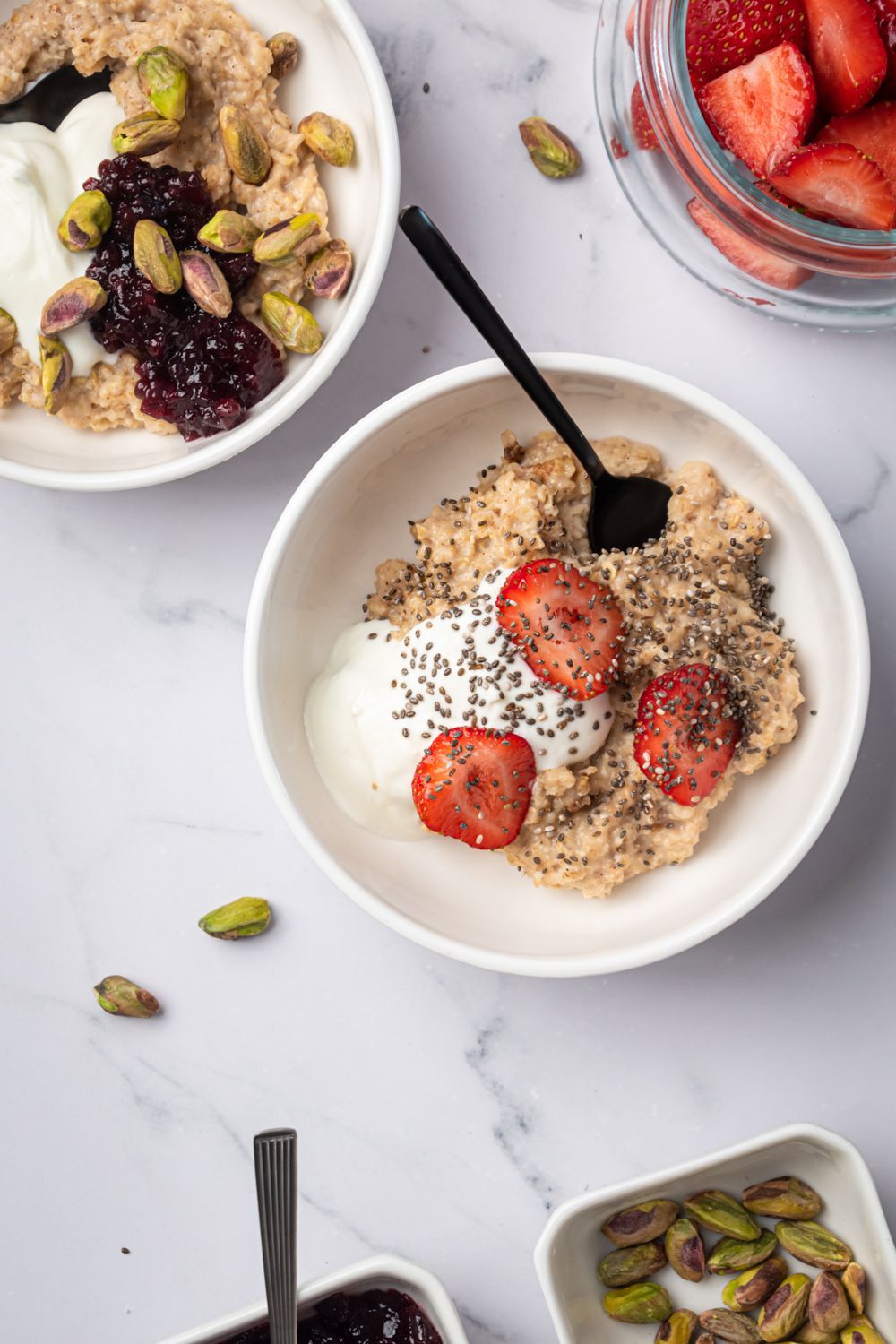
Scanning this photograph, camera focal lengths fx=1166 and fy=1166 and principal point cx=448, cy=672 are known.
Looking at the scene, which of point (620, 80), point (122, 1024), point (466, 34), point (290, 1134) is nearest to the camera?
point (290, 1134)

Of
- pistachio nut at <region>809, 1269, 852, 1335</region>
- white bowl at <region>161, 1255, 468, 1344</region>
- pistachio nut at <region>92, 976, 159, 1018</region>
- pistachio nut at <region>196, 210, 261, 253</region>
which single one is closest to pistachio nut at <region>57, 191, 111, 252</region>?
pistachio nut at <region>196, 210, 261, 253</region>

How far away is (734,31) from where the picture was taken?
1515 millimetres

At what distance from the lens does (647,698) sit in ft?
5.22

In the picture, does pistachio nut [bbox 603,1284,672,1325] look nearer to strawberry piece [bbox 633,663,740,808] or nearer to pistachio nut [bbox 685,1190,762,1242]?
pistachio nut [bbox 685,1190,762,1242]

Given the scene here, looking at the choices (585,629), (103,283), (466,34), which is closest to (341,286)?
(103,283)

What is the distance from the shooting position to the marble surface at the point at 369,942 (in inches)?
70.2

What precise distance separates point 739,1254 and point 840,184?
1.51 m

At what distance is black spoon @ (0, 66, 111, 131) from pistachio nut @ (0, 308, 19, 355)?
0.30 meters

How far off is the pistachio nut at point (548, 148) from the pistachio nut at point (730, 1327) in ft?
5.68

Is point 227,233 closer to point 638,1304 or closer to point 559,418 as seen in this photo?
point 559,418

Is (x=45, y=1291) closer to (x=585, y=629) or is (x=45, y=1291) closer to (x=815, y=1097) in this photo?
(x=815, y=1097)

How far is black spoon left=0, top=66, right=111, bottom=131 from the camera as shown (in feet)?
5.71

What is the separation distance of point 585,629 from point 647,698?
130 mm

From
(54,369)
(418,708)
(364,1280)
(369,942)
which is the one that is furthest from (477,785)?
(54,369)
